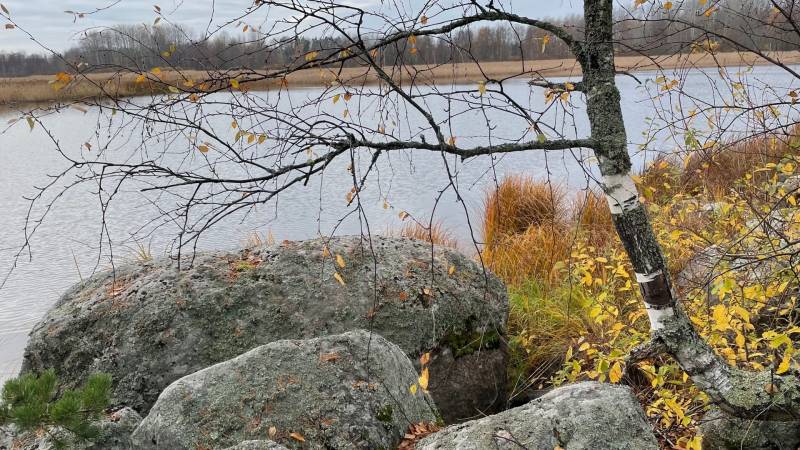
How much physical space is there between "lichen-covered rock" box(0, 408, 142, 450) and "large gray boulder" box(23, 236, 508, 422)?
0.48 m

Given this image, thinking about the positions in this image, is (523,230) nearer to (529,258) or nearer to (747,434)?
(529,258)

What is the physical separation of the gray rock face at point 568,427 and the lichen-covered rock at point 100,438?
202 cm

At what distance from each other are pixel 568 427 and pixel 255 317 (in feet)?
8.62

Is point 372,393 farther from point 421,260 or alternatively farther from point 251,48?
point 421,260

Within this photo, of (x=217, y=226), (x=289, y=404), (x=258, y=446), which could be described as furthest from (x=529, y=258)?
(x=217, y=226)

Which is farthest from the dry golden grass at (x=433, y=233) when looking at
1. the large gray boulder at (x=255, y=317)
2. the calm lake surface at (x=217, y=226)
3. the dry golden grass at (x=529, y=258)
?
the large gray boulder at (x=255, y=317)

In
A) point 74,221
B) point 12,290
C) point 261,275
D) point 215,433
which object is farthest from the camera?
point 74,221

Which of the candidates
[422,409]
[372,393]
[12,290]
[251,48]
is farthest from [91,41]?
[12,290]

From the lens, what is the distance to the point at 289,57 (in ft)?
9.66

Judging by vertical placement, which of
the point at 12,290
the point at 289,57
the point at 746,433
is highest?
the point at 289,57

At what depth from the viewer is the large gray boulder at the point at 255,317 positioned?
438 cm

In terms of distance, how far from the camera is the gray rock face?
7.88ft

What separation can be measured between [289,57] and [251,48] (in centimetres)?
18

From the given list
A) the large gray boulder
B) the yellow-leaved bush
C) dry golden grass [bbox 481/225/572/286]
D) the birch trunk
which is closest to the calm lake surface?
dry golden grass [bbox 481/225/572/286]
